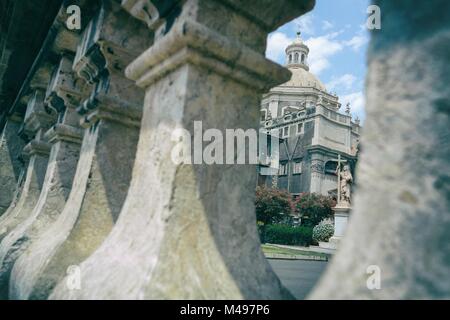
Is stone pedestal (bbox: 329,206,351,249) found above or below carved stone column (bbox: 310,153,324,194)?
below

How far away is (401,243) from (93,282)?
0.98 meters

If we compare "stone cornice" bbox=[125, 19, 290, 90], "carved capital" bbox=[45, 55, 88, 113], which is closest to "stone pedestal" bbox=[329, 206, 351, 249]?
"carved capital" bbox=[45, 55, 88, 113]

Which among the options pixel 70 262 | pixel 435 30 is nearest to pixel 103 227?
pixel 70 262

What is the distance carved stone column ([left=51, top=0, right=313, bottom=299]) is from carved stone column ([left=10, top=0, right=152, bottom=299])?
0.34m

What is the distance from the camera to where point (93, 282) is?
1165mm

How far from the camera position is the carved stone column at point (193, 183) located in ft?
3.51

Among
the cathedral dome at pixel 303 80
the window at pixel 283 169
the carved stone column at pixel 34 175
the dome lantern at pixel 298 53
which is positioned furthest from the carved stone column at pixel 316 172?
the carved stone column at pixel 34 175

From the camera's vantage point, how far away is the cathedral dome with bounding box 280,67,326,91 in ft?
170

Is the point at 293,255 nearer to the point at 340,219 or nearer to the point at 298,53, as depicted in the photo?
the point at 340,219

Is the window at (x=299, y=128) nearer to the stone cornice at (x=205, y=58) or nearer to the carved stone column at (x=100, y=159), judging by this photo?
the carved stone column at (x=100, y=159)

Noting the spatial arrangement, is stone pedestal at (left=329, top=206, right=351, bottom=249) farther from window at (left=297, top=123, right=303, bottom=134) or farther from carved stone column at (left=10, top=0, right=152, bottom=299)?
window at (left=297, top=123, right=303, bottom=134)

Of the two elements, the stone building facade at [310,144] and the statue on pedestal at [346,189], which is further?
the stone building facade at [310,144]

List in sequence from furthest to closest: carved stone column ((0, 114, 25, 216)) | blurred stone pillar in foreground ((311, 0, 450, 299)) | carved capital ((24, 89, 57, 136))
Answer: carved stone column ((0, 114, 25, 216))
carved capital ((24, 89, 57, 136))
blurred stone pillar in foreground ((311, 0, 450, 299))

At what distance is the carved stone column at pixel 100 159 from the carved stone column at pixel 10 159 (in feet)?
13.1
